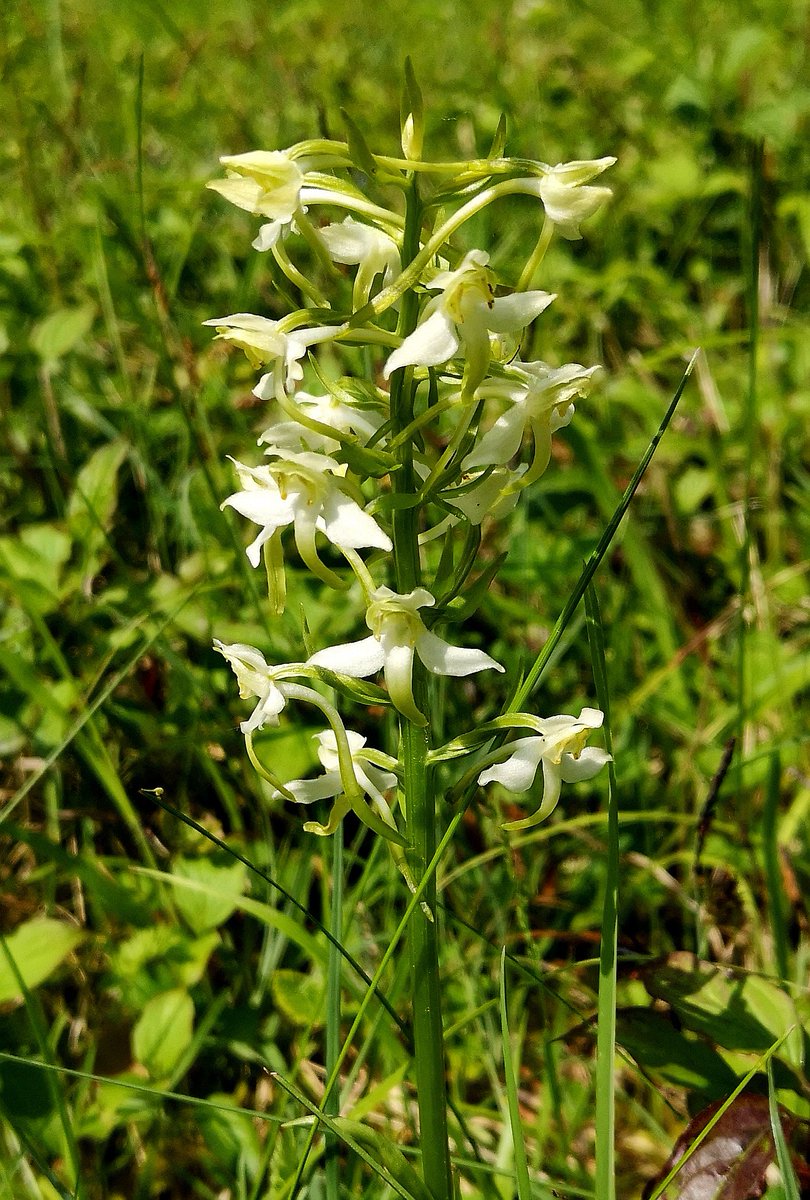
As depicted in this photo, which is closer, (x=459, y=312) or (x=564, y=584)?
(x=459, y=312)

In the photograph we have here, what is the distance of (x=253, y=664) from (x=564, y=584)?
989 mm

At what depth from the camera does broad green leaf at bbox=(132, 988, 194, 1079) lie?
4.21ft

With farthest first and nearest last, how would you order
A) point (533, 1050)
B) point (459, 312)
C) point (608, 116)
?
point (608, 116)
point (533, 1050)
point (459, 312)

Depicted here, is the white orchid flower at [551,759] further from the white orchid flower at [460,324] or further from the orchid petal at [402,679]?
the white orchid flower at [460,324]

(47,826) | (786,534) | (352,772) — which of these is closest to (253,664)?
(352,772)

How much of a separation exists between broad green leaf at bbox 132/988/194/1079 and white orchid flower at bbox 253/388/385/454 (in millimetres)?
722

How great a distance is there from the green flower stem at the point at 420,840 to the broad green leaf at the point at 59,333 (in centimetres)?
115

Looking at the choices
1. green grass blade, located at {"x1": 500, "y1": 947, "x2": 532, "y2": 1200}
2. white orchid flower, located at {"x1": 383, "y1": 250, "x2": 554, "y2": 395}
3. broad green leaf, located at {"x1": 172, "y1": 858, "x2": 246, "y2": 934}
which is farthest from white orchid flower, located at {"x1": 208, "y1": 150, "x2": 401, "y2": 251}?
broad green leaf, located at {"x1": 172, "y1": 858, "x2": 246, "y2": 934}

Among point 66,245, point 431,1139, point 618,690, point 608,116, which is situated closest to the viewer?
point 431,1139

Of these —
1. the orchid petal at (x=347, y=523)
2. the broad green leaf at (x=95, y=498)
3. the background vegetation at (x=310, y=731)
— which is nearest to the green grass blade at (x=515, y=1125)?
the background vegetation at (x=310, y=731)

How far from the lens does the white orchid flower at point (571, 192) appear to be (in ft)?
3.27

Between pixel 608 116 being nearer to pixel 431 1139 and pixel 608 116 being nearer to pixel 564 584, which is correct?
pixel 564 584

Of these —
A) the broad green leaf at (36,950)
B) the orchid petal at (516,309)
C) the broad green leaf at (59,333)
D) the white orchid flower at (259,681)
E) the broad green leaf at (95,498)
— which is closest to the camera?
the orchid petal at (516,309)

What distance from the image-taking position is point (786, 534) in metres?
2.29
